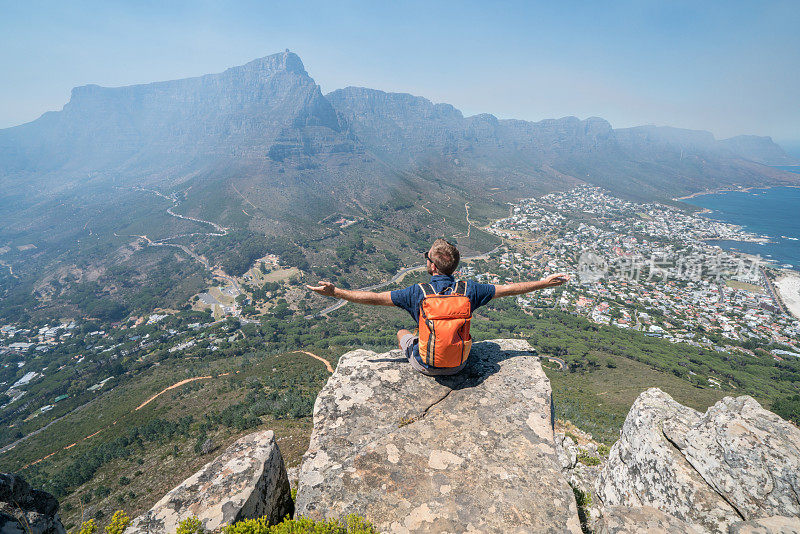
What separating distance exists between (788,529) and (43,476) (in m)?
42.9

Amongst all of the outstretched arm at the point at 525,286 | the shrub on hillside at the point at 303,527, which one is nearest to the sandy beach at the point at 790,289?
the outstretched arm at the point at 525,286

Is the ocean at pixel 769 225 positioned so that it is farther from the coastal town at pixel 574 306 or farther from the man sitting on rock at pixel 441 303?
the man sitting on rock at pixel 441 303

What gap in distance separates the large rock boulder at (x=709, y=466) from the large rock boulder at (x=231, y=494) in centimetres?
568

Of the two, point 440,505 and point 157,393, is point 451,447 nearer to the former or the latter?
point 440,505

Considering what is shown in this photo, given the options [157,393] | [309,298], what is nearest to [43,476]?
[157,393]

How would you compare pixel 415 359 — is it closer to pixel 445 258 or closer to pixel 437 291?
pixel 437 291

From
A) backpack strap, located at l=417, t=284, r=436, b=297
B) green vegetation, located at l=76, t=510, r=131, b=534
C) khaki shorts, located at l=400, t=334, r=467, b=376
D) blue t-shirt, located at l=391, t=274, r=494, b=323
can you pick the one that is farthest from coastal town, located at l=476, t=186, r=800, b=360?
green vegetation, located at l=76, t=510, r=131, b=534

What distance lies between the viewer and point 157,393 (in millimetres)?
36156

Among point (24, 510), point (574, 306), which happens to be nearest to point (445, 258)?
point (24, 510)

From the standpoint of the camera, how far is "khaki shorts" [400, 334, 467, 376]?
523cm

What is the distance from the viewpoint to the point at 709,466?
17.6 ft

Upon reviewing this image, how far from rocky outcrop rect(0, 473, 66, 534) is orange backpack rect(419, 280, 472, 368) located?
4.73 m

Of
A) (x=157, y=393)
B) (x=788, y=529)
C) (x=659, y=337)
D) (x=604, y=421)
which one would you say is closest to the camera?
(x=788, y=529)

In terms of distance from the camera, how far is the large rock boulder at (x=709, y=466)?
459 cm
